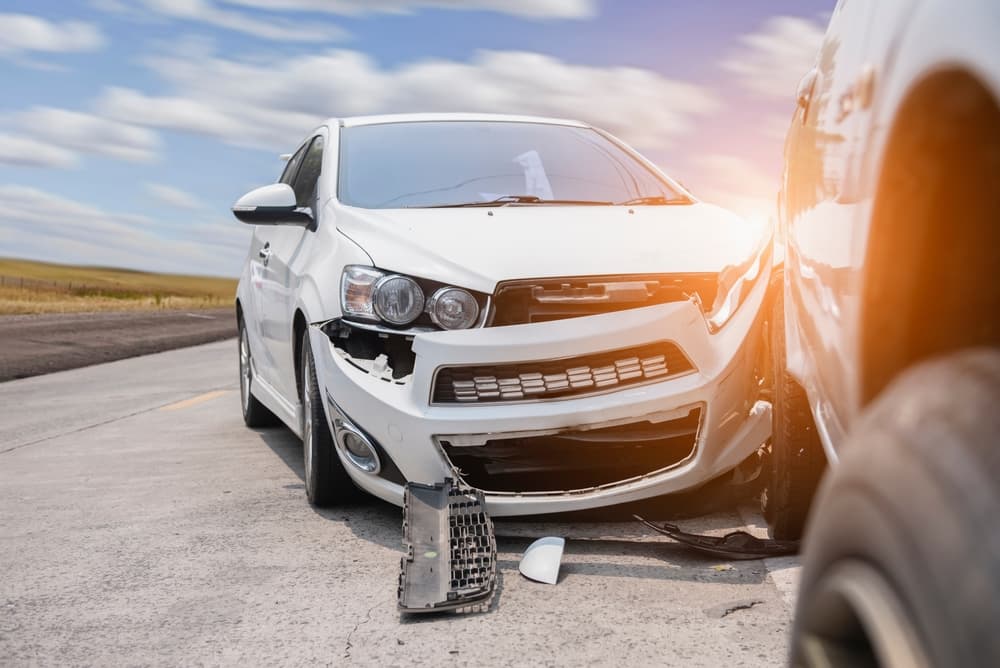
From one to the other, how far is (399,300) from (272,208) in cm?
138

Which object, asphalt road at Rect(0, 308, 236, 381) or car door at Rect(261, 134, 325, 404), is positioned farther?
asphalt road at Rect(0, 308, 236, 381)

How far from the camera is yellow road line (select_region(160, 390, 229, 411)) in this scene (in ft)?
31.6

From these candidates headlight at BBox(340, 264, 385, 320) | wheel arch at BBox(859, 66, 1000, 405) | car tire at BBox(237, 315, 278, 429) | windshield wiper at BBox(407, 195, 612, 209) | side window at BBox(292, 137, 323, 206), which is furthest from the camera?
car tire at BBox(237, 315, 278, 429)

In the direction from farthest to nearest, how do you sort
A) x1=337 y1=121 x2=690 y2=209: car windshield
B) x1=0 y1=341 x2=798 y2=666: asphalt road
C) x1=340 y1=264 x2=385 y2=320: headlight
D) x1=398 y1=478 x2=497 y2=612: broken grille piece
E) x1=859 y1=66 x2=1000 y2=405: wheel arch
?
x1=337 y1=121 x2=690 y2=209: car windshield, x1=340 y1=264 x2=385 y2=320: headlight, x1=398 y1=478 x2=497 y2=612: broken grille piece, x1=0 y1=341 x2=798 y2=666: asphalt road, x1=859 y1=66 x2=1000 y2=405: wheel arch

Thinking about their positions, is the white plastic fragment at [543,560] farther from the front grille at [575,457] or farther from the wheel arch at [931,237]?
the wheel arch at [931,237]

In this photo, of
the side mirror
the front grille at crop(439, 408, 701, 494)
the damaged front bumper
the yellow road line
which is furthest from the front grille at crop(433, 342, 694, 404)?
the yellow road line

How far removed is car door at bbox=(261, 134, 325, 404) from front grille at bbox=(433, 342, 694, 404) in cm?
138

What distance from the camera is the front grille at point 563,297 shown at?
15.0 feet

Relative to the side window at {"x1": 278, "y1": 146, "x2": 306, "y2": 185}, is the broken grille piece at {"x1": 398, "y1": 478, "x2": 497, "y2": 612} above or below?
below

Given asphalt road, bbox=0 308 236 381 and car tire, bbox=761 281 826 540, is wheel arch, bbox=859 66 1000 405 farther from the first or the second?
asphalt road, bbox=0 308 236 381

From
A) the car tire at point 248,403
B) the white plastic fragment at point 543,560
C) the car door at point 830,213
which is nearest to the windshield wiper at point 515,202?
the white plastic fragment at point 543,560

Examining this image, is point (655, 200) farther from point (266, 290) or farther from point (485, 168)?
point (266, 290)

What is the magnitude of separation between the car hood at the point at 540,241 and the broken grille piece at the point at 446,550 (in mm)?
787

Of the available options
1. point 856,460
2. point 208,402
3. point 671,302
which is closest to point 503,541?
point 671,302
